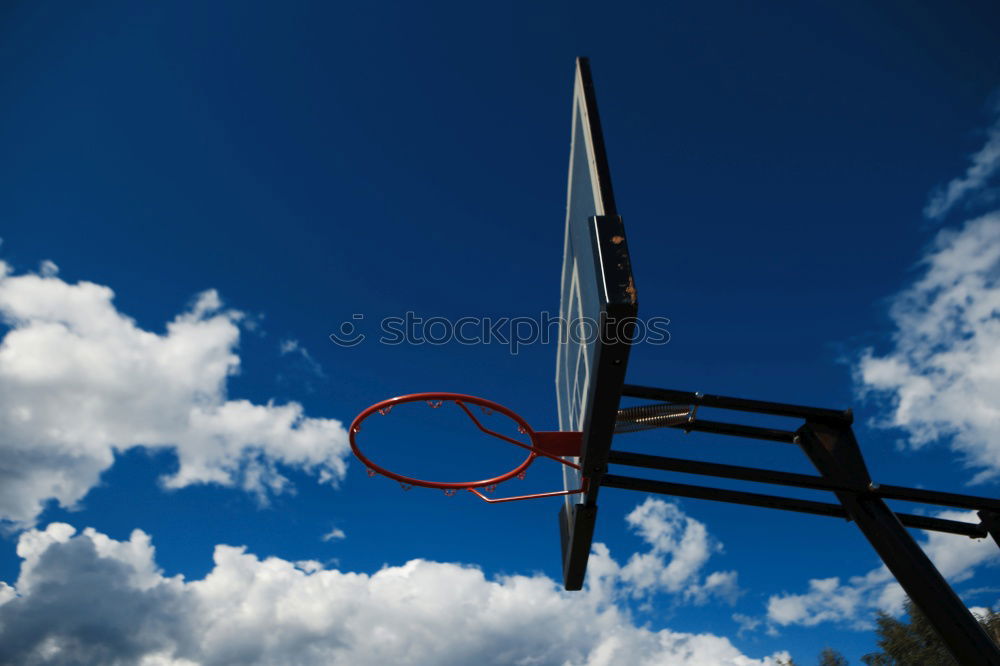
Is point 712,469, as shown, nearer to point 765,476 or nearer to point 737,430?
point 765,476

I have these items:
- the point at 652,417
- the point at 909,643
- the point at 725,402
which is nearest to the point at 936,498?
the point at 725,402

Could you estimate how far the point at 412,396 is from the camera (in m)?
4.52

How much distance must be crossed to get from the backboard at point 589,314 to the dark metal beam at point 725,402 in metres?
0.48

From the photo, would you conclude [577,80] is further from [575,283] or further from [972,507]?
[972,507]

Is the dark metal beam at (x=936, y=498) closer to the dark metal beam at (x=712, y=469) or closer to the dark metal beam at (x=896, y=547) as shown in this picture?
the dark metal beam at (x=896, y=547)

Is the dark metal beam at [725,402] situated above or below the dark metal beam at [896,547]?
above

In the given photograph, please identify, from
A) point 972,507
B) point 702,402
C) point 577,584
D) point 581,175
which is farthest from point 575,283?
point 972,507

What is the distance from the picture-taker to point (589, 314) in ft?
11.9

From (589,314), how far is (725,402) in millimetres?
1436

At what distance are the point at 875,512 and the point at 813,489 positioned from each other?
420 millimetres

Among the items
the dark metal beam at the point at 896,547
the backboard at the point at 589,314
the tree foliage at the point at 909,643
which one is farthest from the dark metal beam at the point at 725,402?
the tree foliage at the point at 909,643

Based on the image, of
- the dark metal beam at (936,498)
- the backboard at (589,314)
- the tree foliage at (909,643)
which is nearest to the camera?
the backboard at (589,314)

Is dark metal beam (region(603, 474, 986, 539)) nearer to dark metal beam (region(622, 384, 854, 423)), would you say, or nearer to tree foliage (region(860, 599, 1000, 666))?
dark metal beam (region(622, 384, 854, 423))

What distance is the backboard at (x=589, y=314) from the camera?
290cm
